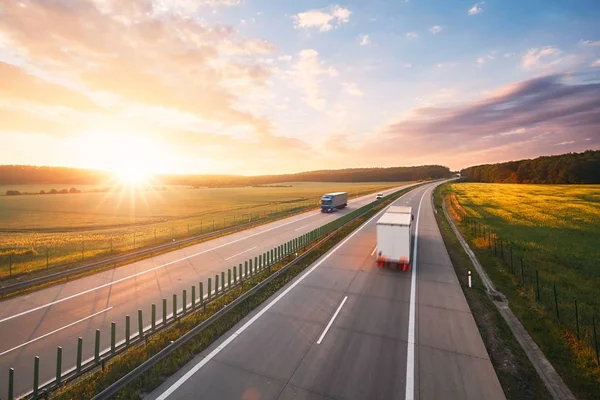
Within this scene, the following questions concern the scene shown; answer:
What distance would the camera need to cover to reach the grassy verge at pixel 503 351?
9383mm

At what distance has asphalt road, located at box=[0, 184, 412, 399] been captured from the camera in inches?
429

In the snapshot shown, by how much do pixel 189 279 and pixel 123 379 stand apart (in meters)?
10.7

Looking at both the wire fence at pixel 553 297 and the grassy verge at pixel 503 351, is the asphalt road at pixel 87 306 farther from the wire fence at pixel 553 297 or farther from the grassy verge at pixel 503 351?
the wire fence at pixel 553 297

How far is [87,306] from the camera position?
15430 millimetres

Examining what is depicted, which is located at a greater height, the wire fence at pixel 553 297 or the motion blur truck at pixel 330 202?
the motion blur truck at pixel 330 202

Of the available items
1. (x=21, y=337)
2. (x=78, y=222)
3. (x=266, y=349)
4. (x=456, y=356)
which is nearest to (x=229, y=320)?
(x=266, y=349)

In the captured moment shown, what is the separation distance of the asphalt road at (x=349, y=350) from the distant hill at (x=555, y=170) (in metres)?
152

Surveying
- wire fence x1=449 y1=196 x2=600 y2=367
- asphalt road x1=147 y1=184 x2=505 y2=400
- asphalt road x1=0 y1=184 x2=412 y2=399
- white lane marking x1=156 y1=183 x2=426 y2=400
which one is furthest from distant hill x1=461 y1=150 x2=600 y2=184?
asphalt road x1=0 y1=184 x2=412 y2=399

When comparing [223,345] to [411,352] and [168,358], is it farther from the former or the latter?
[411,352]

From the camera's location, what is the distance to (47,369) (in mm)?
10141

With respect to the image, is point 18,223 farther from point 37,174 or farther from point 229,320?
point 37,174

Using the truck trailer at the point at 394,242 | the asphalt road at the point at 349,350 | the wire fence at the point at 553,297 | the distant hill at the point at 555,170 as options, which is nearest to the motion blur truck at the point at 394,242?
the truck trailer at the point at 394,242

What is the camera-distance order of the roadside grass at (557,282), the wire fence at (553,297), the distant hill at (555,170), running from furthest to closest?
the distant hill at (555,170) < the wire fence at (553,297) < the roadside grass at (557,282)

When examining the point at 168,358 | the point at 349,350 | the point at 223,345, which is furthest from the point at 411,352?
the point at 168,358
